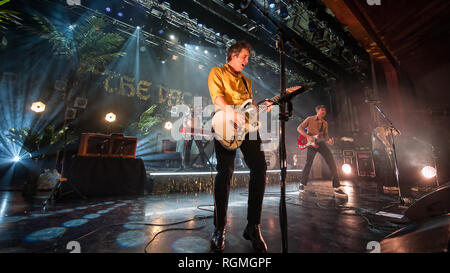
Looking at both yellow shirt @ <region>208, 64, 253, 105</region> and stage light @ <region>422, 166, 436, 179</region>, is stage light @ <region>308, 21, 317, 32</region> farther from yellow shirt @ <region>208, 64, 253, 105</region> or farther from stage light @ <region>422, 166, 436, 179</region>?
yellow shirt @ <region>208, 64, 253, 105</region>

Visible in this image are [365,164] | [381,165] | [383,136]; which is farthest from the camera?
[365,164]

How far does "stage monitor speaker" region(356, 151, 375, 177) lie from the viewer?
24.3ft

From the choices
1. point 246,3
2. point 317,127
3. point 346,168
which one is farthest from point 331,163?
point 346,168

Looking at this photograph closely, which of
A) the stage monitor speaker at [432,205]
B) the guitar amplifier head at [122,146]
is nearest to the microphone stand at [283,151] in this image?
the stage monitor speaker at [432,205]

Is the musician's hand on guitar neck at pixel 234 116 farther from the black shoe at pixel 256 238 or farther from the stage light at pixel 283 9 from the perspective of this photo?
the stage light at pixel 283 9

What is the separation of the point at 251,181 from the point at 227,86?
3.13 ft


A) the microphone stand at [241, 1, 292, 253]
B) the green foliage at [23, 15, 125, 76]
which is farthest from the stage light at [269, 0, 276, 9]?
the microphone stand at [241, 1, 292, 253]

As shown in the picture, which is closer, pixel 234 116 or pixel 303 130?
pixel 234 116

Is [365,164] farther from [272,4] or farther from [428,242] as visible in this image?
[428,242]

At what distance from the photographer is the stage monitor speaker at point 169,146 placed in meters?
8.30

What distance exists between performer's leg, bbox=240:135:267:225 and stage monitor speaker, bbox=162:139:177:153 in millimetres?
7075

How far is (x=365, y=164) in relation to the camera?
7.58 metres

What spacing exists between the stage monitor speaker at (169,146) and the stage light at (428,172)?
8.88m
